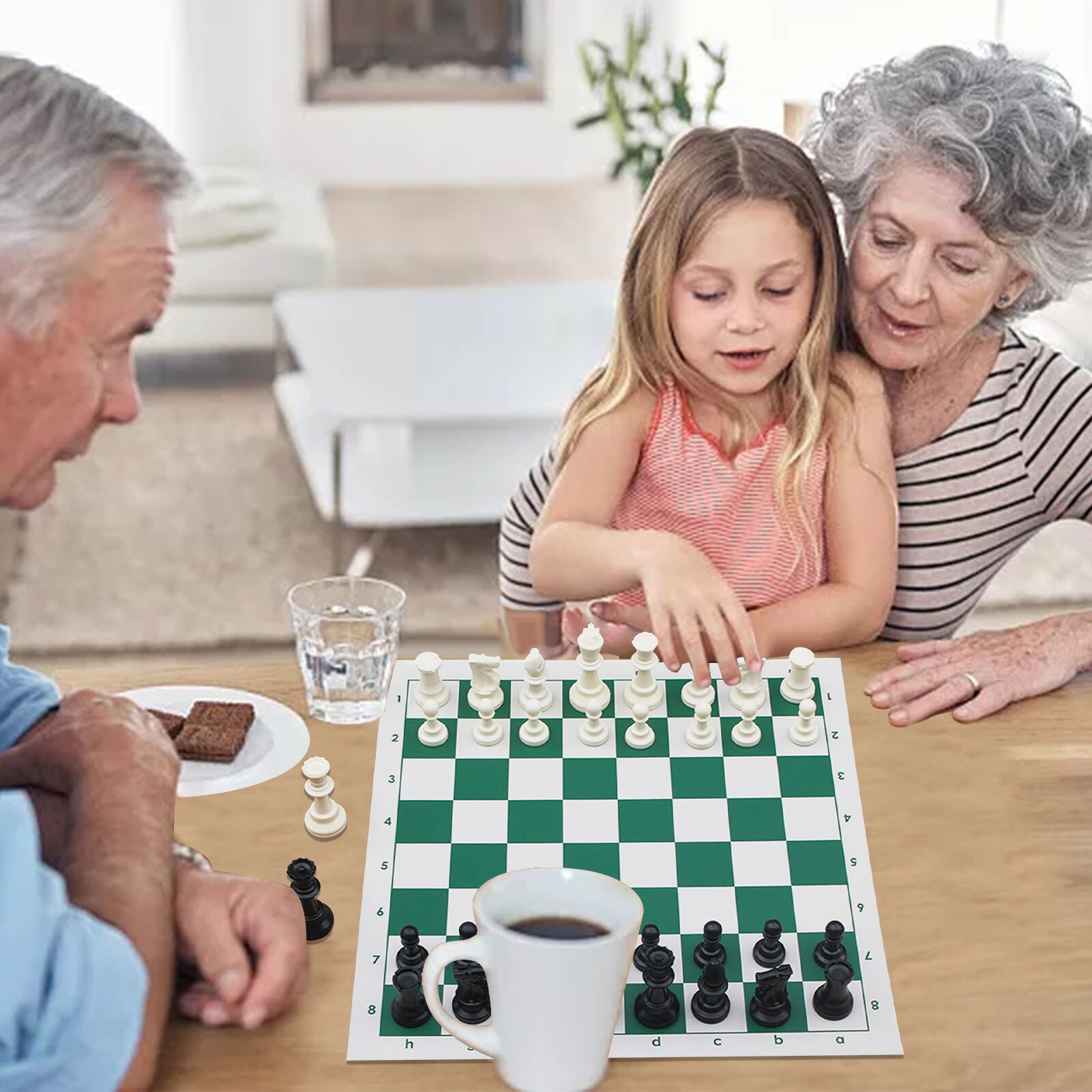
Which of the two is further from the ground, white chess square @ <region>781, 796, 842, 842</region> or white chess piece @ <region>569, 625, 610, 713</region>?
white chess piece @ <region>569, 625, 610, 713</region>

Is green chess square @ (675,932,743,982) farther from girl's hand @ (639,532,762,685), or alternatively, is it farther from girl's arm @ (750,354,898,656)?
girl's arm @ (750,354,898,656)

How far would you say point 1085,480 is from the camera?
6.68 feet

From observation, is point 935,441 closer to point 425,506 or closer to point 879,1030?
point 879,1030

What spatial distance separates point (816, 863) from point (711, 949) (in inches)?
7.0

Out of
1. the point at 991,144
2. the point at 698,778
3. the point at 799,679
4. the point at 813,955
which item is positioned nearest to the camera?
the point at 813,955

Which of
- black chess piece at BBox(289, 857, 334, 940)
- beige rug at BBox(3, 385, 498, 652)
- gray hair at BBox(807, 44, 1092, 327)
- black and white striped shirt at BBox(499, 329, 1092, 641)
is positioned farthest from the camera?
beige rug at BBox(3, 385, 498, 652)

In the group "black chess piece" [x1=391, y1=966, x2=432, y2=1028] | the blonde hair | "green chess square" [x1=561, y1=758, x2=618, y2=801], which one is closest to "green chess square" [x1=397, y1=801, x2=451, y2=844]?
"green chess square" [x1=561, y1=758, x2=618, y2=801]

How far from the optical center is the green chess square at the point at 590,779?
1.47m

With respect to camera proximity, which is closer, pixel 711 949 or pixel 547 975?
pixel 547 975

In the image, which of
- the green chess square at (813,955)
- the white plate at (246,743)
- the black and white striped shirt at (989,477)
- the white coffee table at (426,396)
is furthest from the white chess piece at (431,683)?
the white coffee table at (426,396)

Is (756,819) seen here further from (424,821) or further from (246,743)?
(246,743)

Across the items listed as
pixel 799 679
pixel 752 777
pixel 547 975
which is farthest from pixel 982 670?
pixel 547 975

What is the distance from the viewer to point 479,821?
4.74 ft

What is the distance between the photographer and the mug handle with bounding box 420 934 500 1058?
44.4 inches
